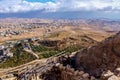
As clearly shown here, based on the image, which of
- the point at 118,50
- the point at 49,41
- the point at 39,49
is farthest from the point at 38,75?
the point at 49,41

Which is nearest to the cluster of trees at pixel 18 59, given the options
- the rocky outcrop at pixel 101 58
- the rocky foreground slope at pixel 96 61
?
the rocky foreground slope at pixel 96 61

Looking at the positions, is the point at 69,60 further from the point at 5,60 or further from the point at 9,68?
the point at 5,60

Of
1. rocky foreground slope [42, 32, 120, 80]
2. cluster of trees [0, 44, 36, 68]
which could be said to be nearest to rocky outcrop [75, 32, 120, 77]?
rocky foreground slope [42, 32, 120, 80]

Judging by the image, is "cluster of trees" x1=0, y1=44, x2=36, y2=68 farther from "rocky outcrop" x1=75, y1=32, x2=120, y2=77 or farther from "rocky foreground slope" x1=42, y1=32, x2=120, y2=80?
"rocky outcrop" x1=75, y1=32, x2=120, y2=77

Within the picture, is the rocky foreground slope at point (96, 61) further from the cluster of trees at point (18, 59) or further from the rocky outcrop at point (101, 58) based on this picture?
the cluster of trees at point (18, 59)

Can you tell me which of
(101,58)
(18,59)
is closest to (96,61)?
(101,58)

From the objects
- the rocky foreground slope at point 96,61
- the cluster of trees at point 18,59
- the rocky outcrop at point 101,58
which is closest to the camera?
the rocky foreground slope at point 96,61

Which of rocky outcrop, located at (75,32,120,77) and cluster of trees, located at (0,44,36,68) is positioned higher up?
rocky outcrop, located at (75,32,120,77)

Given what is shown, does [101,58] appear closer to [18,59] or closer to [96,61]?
[96,61]
